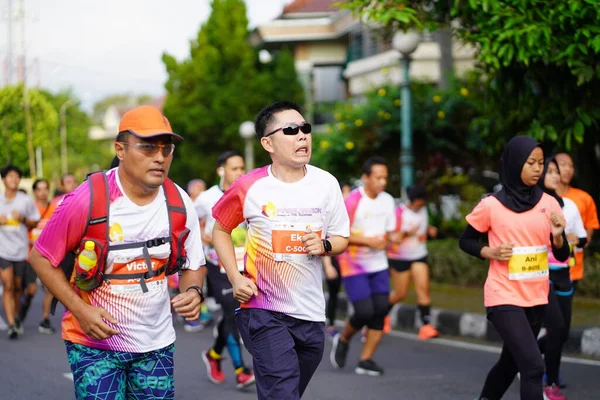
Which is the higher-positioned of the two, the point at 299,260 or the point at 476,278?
the point at 299,260

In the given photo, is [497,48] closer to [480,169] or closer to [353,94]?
[480,169]

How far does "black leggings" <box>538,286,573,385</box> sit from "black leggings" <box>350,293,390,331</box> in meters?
1.58

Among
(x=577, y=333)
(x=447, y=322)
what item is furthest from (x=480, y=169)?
(x=577, y=333)

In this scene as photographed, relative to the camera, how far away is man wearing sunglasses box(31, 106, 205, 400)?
3.94 metres

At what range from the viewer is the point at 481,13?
921 cm

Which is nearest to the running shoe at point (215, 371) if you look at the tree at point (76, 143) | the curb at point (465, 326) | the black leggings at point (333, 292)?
the black leggings at point (333, 292)

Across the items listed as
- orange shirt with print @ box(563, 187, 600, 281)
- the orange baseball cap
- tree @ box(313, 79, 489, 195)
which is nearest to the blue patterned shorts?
the orange baseball cap

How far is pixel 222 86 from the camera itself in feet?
104

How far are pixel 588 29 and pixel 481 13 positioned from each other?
1209 millimetres

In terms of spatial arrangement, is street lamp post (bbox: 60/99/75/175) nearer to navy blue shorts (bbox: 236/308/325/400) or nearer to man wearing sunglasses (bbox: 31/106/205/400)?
navy blue shorts (bbox: 236/308/325/400)

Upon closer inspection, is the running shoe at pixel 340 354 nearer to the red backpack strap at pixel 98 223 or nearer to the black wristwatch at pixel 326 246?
the black wristwatch at pixel 326 246

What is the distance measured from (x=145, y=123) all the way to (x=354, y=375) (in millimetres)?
4693

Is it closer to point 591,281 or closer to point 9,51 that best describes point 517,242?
point 591,281

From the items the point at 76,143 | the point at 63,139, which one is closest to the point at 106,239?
the point at 63,139
